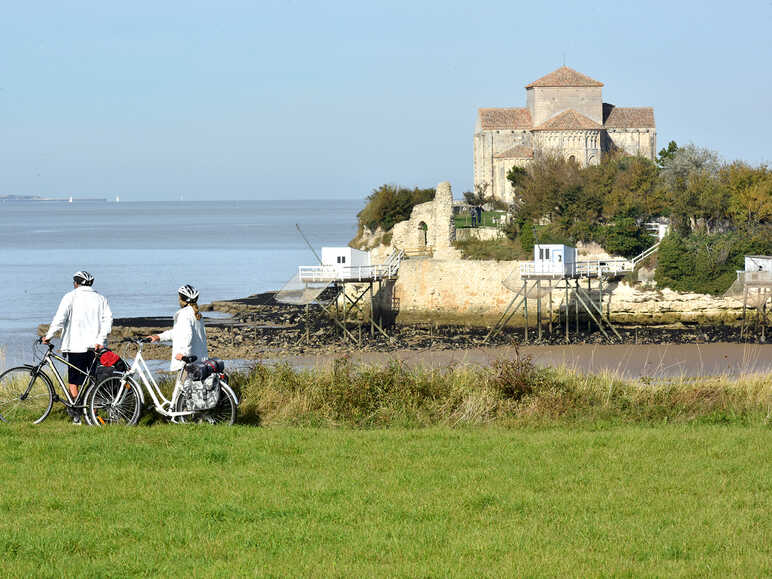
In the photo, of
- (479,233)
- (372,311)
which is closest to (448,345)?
(372,311)

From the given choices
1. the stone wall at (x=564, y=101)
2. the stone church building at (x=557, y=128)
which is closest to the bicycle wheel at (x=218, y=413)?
the stone church building at (x=557, y=128)

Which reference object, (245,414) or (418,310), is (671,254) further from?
(245,414)

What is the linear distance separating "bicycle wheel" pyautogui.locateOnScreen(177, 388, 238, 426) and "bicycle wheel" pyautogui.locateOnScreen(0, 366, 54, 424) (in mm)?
1332

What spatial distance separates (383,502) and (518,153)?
59.4m

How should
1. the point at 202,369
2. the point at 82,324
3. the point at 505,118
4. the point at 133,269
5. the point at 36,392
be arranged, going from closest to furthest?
the point at 202,369, the point at 82,324, the point at 36,392, the point at 133,269, the point at 505,118

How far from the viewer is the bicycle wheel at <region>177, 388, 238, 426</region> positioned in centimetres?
859

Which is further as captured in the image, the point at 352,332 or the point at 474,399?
the point at 352,332

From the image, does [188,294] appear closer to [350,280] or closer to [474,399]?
[474,399]

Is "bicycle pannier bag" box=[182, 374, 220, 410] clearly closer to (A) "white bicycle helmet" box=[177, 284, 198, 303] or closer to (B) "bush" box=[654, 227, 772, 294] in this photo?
(A) "white bicycle helmet" box=[177, 284, 198, 303]

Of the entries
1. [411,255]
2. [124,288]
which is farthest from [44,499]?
[124,288]

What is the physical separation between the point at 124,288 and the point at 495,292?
22.4 m

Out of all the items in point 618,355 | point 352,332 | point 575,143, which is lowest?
point 618,355

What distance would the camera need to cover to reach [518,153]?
6400 cm

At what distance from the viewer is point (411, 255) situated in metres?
44.2
